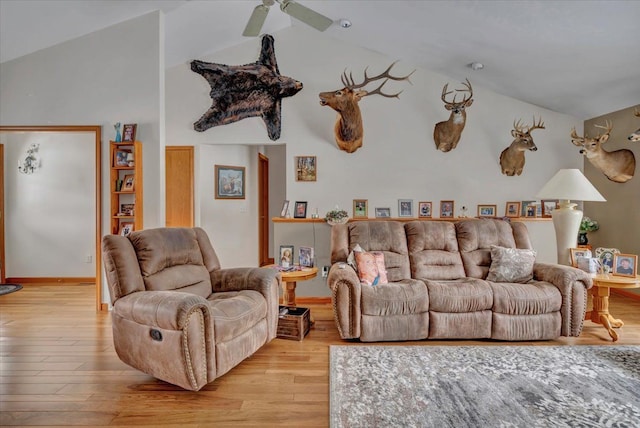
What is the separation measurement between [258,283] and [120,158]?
2.31 m

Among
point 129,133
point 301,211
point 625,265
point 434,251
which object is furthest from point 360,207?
point 129,133

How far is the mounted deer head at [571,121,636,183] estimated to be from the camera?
425 cm

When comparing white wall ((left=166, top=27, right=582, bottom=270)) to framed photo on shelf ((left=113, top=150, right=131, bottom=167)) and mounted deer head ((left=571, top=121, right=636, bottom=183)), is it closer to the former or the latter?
mounted deer head ((left=571, top=121, right=636, bottom=183))

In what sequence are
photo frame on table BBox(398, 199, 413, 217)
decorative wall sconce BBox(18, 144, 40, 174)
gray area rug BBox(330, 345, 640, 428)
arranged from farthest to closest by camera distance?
→ 1. decorative wall sconce BBox(18, 144, 40, 174)
2. photo frame on table BBox(398, 199, 413, 217)
3. gray area rug BBox(330, 345, 640, 428)

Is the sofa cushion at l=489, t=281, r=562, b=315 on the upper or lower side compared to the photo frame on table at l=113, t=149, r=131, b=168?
lower

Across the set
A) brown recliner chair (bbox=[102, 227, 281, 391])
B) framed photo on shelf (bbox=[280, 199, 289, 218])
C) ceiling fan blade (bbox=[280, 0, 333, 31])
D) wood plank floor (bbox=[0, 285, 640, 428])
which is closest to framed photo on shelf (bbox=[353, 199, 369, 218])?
framed photo on shelf (bbox=[280, 199, 289, 218])

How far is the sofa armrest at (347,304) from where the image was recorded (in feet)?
9.78

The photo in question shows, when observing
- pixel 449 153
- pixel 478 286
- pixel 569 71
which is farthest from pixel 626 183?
pixel 478 286

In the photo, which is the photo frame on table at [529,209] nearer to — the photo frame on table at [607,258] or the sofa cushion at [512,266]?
the photo frame on table at [607,258]

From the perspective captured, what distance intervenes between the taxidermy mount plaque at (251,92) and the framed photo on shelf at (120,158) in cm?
110

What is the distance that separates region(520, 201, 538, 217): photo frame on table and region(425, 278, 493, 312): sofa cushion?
2.30 metres

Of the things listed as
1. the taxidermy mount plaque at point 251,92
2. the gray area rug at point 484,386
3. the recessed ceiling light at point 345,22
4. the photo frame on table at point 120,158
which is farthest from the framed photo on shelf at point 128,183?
the recessed ceiling light at point 345,22

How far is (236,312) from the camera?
8.09 feet

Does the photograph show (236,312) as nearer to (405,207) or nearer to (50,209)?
(405,207)
